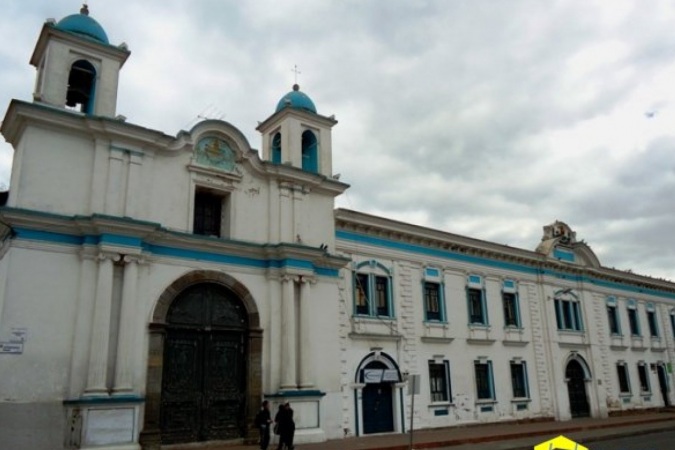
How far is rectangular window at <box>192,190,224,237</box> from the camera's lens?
18.0m

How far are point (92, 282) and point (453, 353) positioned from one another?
14.0m

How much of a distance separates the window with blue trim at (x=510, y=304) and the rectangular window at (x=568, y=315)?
3146 mm

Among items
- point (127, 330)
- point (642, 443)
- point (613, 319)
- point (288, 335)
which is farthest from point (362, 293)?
point (613, 319)

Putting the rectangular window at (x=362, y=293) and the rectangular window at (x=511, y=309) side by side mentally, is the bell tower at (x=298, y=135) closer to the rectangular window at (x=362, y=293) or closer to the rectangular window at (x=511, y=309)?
the rectangular window at (x=362, y=293)

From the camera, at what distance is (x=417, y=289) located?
74.0 feet

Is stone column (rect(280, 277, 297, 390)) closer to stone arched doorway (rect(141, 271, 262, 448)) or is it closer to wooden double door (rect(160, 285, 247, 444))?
stone arched doorway (rect(141, 271, 262, 448))

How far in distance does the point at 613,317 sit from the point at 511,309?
9.47m

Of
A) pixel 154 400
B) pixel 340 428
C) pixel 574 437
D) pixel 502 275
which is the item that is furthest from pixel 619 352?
pixel 154 400

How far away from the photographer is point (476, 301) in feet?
81.7

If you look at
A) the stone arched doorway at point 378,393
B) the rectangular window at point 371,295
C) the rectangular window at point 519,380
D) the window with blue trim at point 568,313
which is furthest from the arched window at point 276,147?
the window with blue trim at point 568,313

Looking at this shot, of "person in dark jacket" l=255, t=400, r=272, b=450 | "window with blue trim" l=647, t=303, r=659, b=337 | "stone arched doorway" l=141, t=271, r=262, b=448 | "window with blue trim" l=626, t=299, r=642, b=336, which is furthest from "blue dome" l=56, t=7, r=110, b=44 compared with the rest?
"window with blue trim" l=647, t=303, r=659, b=337

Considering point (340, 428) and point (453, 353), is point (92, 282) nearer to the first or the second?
point (340, 428)

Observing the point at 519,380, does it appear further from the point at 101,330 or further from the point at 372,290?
the point at 101,330

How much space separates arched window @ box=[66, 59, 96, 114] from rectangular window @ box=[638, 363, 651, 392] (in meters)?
30.8
